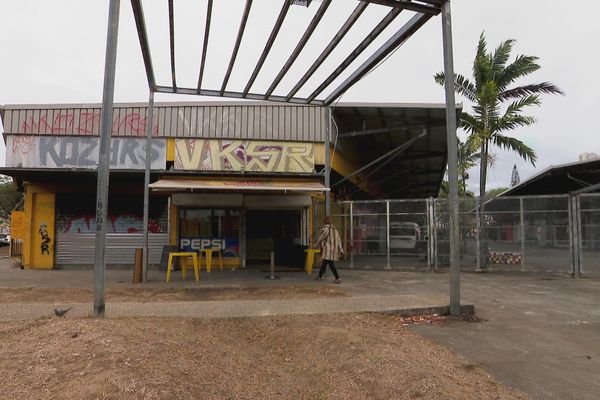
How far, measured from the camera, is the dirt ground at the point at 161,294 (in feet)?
28.7

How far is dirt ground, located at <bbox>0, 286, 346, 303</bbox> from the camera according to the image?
8742mm

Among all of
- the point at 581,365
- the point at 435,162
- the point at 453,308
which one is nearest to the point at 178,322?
the point at 453,308

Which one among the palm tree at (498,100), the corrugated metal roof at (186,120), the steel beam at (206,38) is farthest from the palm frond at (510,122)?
the steel beam at (206,38)

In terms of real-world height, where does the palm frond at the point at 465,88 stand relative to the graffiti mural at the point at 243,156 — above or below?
above

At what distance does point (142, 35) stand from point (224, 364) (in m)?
6.07

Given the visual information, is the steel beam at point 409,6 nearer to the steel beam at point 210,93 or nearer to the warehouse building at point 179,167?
the steel beam at point 210,93

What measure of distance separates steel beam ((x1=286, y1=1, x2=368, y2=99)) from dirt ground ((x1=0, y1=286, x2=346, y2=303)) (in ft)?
14.5

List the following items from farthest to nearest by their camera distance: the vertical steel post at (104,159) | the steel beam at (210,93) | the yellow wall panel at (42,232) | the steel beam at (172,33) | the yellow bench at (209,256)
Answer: the yellow wall panel at (42,232)
the yellow bench at (209,256)
the steel beam at (210,93)
the steel beam at (172,33)
the vertical steel post at (104,159)

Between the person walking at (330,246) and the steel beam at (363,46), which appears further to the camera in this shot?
the person walking at (330,246)

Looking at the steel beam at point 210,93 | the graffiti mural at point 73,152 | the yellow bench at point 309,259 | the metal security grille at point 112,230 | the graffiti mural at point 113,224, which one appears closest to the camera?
the steel beam at point 210,93

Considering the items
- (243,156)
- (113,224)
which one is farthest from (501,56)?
(113,224)

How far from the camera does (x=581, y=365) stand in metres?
4.99

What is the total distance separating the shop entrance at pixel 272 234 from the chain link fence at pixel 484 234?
815 mm

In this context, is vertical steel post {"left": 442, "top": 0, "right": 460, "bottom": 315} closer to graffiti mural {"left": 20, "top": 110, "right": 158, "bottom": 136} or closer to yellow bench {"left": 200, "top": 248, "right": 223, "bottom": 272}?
yellow bench {"left": 200, "top": 248, "right": 223, "bottom": 272}
